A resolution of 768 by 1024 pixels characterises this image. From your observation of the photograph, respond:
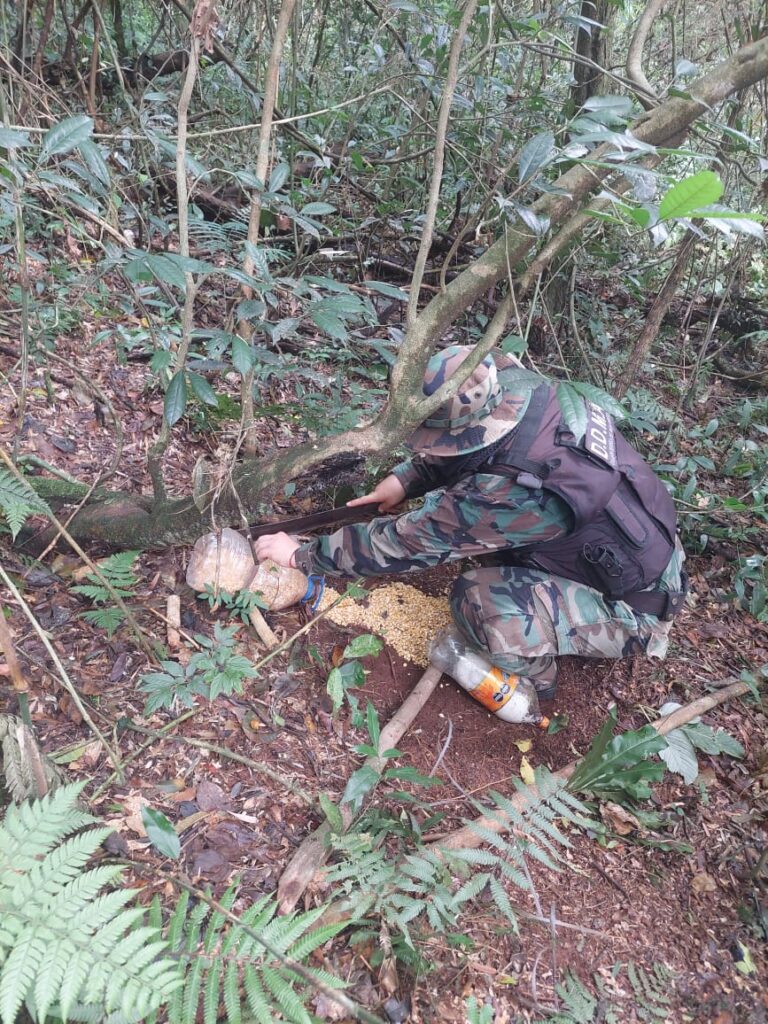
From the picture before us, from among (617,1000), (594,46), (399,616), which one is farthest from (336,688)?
(594,46)

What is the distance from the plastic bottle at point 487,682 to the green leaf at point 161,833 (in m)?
1.26

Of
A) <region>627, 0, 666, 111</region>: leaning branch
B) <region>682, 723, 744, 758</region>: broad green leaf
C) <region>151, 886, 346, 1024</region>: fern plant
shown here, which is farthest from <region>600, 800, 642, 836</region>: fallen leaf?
<region>627, 0, 666, 111</region>: leaning branch

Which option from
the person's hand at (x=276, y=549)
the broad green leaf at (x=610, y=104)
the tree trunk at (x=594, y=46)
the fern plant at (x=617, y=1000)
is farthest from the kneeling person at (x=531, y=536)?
the tree trunk at (x=594, y=46)

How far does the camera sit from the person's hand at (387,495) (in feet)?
9.91

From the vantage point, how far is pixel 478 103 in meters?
3.31

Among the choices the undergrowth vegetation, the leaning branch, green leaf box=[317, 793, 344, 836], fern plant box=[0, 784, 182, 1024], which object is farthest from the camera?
the leaning branch

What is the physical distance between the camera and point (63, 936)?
1.12 meters

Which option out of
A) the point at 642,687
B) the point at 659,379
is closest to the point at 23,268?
the point at 642,687

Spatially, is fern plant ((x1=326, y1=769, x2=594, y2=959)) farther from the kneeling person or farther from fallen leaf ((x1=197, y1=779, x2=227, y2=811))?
the kneeling person

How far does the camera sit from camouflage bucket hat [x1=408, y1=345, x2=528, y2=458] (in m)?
2.25

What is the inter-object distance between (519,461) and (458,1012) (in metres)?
1.67

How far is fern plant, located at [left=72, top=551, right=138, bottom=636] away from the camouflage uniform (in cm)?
65

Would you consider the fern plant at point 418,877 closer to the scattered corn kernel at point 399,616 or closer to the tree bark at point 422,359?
the scattered corn kernel at point 399,616

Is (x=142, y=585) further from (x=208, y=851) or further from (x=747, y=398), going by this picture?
(x=747, y=398)
